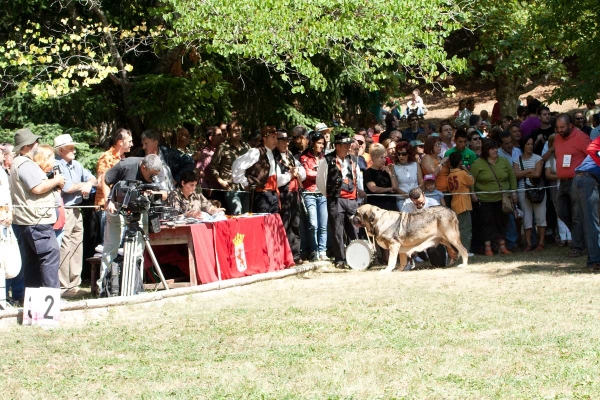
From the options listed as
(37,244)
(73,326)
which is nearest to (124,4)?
(37,244)

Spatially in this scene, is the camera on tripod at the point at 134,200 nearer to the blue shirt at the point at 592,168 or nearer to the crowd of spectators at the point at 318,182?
the crowd of spectators at the point at 318,182

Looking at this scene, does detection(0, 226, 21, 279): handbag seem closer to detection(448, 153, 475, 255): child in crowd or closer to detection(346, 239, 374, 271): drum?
detection(346, 239, 374, 271): drum

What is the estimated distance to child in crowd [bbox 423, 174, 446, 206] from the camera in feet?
48.0

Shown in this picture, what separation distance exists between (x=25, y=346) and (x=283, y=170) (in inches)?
239

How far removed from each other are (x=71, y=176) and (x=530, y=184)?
7.53m

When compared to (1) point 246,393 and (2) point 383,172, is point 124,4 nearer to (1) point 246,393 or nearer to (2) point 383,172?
(2) point 383,172

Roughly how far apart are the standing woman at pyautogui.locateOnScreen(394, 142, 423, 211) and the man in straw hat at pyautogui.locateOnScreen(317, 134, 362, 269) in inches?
31.8

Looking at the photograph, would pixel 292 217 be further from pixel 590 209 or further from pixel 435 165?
pixel 590 209

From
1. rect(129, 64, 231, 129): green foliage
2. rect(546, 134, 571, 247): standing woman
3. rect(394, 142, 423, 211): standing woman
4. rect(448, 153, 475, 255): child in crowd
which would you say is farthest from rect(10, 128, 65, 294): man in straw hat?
rect(546, 134, 571, 247): standing woman

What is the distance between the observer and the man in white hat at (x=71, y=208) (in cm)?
1193

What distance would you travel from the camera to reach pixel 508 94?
3091 cm

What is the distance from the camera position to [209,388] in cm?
707

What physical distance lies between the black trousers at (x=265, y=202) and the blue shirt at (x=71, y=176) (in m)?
2.57

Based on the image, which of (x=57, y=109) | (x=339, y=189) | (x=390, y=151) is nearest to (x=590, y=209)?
(x=339, y=189)
